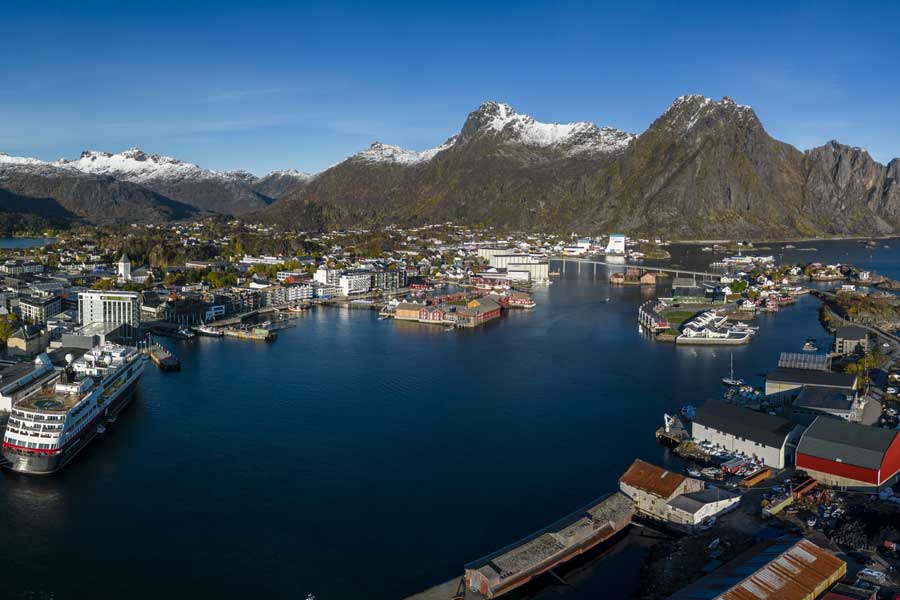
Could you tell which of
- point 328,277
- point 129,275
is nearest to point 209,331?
point 328,277

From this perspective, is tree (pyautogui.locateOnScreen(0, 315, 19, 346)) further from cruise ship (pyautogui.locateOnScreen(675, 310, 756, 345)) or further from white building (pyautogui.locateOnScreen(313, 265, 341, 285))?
cruise ship (pyautogui.locateOnScreen(675, 310, 756, 345))

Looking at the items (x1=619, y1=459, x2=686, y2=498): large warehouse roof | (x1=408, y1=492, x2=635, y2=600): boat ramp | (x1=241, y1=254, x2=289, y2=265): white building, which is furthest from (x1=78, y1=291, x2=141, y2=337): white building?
(x1=241, y1=254, x2=289, y2=265): white building

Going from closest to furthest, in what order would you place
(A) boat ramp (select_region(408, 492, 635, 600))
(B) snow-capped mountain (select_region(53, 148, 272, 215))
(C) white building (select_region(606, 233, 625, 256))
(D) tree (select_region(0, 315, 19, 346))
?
(A) boat ramp (select_region(408, 492, 635, 600)), (D) tree (select_region(0, 315, 19, 346)), (C) white building (select_region(606, 233, 625, 256)), (B) snow-capped mountain (select_region(53, 148, 272, 215))

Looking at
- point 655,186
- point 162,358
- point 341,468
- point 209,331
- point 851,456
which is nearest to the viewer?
point 851,456

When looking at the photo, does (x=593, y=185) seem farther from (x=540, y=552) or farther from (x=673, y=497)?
(x=540, y=552)

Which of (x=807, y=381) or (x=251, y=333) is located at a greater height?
(x=807, y=381)

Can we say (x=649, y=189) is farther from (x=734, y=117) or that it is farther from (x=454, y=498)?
(x=454, y=498)
